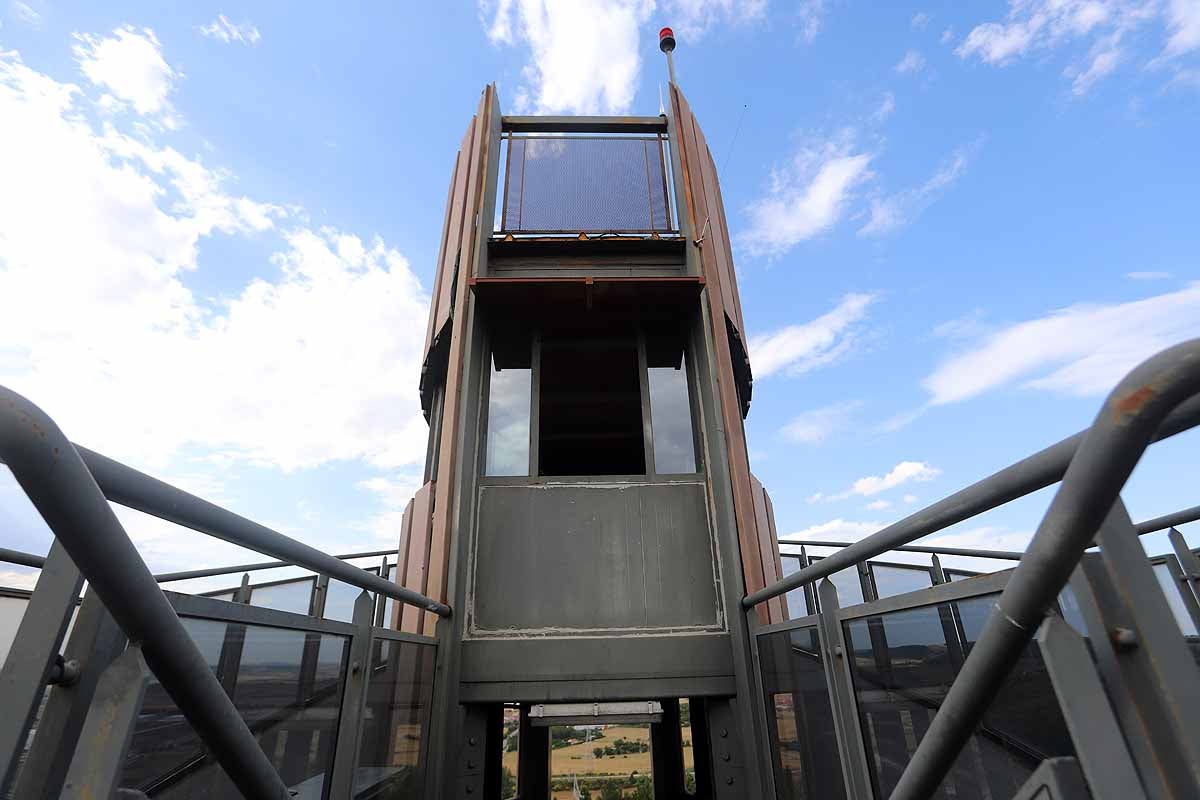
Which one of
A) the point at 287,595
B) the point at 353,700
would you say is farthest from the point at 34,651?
the point at 287,595

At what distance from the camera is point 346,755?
212cm

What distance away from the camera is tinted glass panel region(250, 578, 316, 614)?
379cm

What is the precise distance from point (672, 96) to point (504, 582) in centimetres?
553

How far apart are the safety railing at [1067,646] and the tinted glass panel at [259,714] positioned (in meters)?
1.67

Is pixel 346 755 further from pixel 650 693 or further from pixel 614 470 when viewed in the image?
pixel 614 470

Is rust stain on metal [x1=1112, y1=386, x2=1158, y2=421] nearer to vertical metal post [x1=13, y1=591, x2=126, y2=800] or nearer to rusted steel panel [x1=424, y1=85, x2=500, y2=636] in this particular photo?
vertical metal post [x1=13, y1=591, x2=126, y2=800]

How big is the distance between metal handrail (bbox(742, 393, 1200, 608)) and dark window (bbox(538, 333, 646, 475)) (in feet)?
12.0

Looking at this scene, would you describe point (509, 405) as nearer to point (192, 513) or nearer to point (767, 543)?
point (767, 543)

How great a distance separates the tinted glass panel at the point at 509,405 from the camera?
197 inches

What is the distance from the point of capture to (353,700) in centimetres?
222

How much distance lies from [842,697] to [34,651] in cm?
235

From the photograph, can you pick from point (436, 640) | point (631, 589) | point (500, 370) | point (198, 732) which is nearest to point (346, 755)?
point (198, 732)

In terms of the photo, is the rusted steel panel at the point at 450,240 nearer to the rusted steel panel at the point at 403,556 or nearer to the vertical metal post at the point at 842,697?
the rusted steel panel at the point at 403,556

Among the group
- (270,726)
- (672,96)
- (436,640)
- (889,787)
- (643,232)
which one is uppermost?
(672,96)
